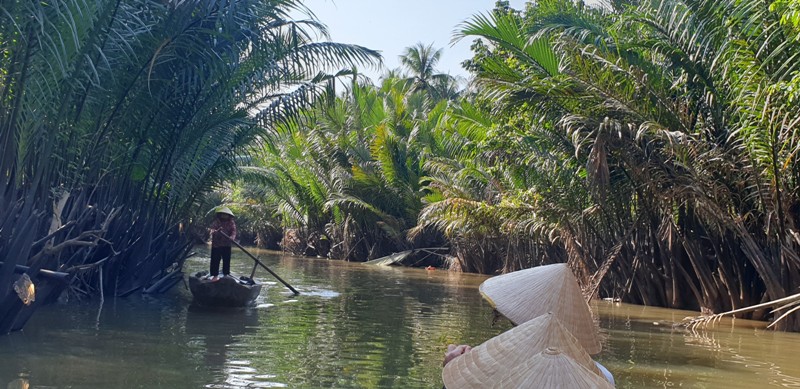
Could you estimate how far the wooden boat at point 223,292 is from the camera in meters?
14.2

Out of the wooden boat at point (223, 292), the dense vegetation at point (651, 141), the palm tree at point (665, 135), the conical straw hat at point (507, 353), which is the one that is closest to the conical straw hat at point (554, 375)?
the conical straw hat at point (507, 353)

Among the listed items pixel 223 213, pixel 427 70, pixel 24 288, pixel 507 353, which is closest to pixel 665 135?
pixel 223 213

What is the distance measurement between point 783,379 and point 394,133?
24361 mm

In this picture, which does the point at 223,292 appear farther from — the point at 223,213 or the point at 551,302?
the point at 551,302

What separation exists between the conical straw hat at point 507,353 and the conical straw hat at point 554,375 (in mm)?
258

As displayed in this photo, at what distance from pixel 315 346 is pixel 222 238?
523 centimetres

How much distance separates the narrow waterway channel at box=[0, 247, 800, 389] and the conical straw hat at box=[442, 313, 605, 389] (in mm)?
4193

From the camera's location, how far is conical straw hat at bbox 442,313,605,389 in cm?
405

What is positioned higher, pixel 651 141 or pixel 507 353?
pixel 651 141

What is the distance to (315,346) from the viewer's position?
35.0 ft

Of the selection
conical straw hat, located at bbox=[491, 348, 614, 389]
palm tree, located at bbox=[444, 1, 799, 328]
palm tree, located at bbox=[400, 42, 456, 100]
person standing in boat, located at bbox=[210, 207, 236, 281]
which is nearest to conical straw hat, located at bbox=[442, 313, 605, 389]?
conical straw hat, located at bbox=[491, 348, 614, 389]

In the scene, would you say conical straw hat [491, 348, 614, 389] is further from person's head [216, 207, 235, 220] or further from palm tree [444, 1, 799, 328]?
person's head [216, 207, 235, 220]

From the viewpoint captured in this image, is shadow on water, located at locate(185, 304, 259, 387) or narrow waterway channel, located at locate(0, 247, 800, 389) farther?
shadow on water, located at locate(185, 304, 259, 387)

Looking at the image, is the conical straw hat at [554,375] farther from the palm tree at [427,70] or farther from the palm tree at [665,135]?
the palm tree at [427,70]
